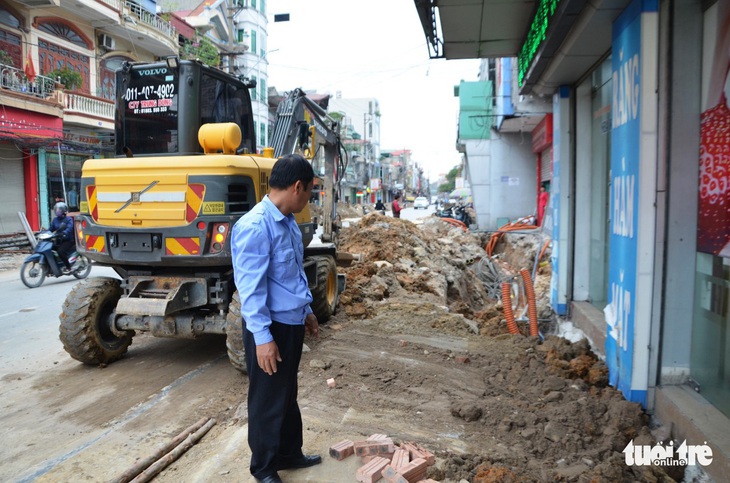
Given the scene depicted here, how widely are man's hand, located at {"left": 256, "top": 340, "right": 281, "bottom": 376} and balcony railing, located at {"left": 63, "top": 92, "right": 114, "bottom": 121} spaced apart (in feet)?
65.4

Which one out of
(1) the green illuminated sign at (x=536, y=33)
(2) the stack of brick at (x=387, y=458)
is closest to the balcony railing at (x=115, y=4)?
(1) the green illuminated sign at (x=536, y=33)

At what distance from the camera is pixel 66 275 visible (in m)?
12.1

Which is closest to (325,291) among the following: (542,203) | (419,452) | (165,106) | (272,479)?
(165,106)

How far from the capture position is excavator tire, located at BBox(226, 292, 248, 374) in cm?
508

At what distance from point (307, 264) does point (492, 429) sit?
3.42m

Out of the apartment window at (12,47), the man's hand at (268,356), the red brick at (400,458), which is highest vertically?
the apartment window at (12,47)

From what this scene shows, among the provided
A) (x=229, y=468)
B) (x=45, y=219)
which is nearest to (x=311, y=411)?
(x=229, y=468)

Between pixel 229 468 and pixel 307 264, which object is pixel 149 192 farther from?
pixel 229 468

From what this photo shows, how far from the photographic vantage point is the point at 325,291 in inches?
283

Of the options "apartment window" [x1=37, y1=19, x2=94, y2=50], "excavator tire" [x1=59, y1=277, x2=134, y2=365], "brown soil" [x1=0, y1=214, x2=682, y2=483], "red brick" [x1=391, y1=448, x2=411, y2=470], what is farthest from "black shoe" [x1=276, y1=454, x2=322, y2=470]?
"apartment window" [x1=37, y1=19, x2=94, y2=50]

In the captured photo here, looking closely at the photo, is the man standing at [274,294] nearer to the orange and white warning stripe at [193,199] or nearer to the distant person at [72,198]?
the orange and white warning stripe at [193,199]

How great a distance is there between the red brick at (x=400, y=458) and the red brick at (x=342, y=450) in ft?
1.04

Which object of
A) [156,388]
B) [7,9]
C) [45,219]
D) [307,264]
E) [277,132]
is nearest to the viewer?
[156,388]

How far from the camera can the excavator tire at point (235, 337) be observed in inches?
200
